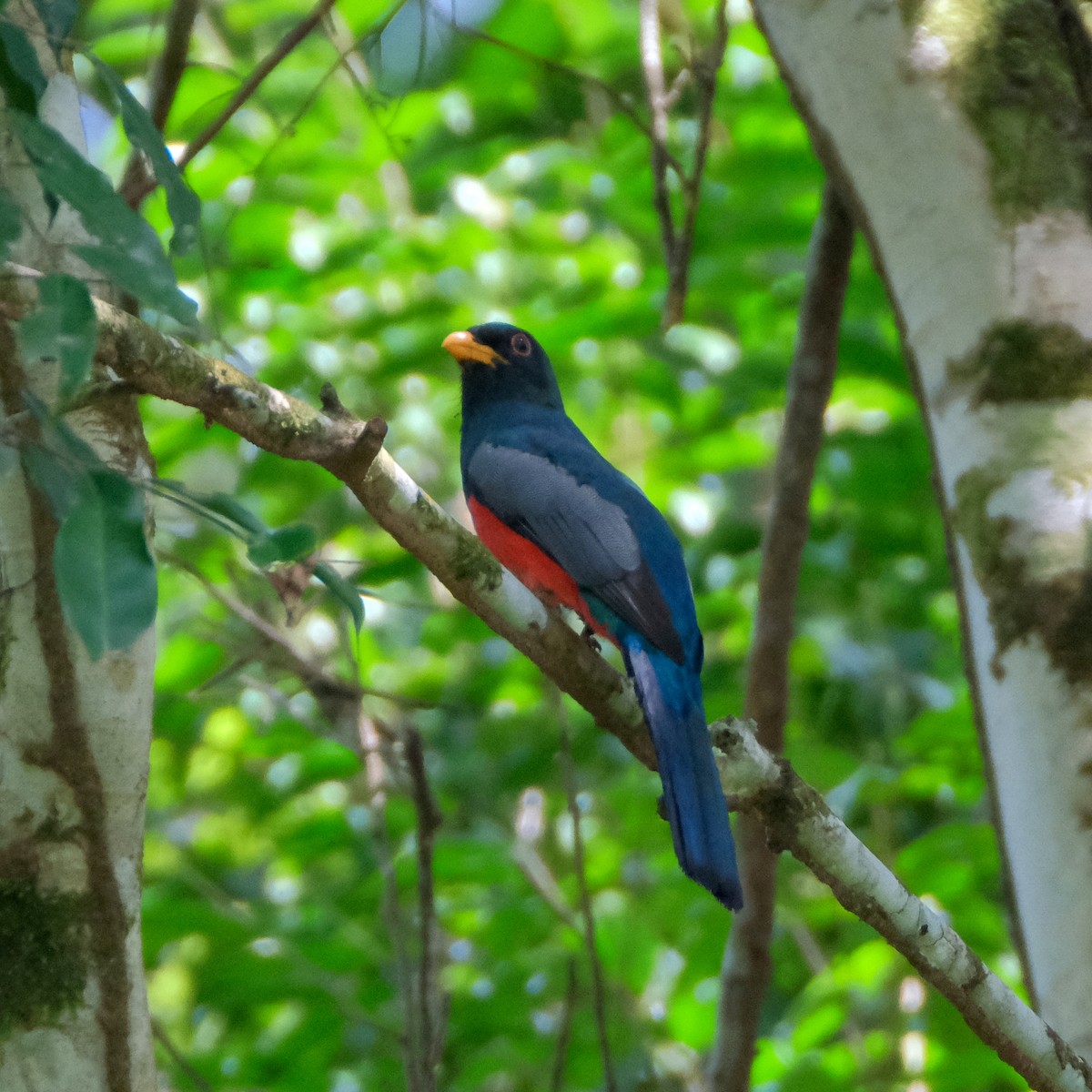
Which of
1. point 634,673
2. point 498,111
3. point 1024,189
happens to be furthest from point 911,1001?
point 498,111

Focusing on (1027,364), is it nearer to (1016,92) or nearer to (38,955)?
(1016,92)

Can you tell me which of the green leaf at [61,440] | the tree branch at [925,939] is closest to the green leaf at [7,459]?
the green leaf at [61,440]

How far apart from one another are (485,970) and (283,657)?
1573mm

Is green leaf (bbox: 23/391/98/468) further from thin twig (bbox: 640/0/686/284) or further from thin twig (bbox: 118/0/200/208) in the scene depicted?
thin twig (bbox: 640/0/686/284)

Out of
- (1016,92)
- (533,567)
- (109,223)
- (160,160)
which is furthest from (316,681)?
(109,223)

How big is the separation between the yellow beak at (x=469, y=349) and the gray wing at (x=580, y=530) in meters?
0.61

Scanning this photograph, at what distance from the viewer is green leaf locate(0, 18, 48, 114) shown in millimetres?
1495

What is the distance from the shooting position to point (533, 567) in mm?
3955

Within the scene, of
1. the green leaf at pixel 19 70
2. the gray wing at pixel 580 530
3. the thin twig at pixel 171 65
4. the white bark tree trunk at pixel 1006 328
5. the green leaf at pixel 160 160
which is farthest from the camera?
the gray wing at pixel 580 530

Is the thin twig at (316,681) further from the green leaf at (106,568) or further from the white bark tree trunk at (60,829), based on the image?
the green leaf at (106,568)

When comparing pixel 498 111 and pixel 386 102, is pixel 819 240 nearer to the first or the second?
pixel 386 102

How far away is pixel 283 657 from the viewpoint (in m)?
3.71

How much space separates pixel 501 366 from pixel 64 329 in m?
3.81

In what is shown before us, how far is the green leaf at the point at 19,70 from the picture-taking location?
1.50 metres
